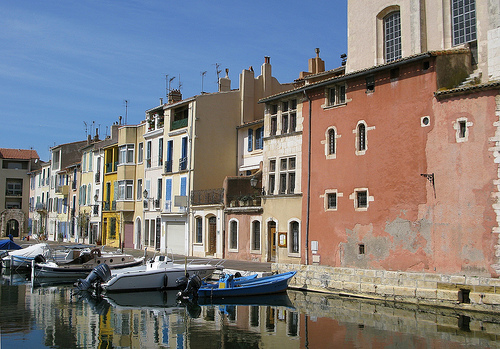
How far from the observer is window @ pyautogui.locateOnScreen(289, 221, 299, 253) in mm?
28047

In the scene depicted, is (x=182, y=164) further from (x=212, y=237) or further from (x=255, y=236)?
(x=255, y=236)

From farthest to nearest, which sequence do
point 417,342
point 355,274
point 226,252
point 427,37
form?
1. point 226,252
2. point 427,37
3. point 355,274
4. point 417,342

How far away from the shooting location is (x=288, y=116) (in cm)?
2958

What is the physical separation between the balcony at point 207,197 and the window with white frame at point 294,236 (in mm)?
7544

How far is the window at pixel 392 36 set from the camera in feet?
88.2

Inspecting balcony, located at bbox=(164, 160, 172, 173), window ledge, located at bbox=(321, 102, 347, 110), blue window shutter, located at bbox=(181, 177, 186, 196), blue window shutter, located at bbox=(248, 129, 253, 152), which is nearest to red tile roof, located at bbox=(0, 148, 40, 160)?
balcony, located at bbox=(164, 160, 172, 173)

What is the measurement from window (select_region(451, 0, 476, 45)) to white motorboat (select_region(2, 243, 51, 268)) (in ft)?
91.9

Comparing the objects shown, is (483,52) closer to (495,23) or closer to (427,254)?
(495,23)

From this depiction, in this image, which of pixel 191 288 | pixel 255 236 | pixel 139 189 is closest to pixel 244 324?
pixel 191 288

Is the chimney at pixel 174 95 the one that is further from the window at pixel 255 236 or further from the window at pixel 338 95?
the window at pixel 338 95

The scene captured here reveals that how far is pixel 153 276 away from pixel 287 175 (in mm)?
8583

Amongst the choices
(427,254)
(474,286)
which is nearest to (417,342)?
(474,286)

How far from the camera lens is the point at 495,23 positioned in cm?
2175

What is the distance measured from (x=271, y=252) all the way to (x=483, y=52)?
14824 mm
